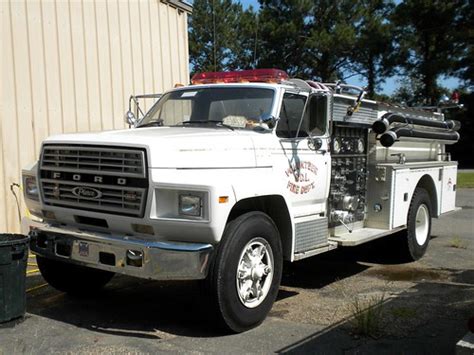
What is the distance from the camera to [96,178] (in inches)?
187

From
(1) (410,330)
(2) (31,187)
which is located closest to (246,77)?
(2) (31,187)

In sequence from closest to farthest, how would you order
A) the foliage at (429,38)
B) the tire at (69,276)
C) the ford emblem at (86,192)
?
the ford emblem at (86,192)
the tire at (69,276)
the foliage at (429,38)

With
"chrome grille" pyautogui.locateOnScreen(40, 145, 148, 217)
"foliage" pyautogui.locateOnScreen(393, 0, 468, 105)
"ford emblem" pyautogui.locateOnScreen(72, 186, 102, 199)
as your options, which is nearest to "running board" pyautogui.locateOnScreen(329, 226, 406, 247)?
"chrome grille" pyautogui.locateOnScreen(40, 145, 148, 217)

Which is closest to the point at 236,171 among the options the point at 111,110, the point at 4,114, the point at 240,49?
the point at 4,114

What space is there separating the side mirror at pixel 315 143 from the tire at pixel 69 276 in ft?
8.50

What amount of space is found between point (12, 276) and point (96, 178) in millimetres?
1130

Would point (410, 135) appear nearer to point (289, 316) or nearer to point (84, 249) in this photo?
point (289, 316)

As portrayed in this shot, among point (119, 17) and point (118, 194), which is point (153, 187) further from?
point (119, 17)

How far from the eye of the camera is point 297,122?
18.8ft

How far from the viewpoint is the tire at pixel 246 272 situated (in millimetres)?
4523

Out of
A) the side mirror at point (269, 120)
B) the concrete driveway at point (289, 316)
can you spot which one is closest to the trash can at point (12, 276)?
the concrete driveway at point (289, 316)

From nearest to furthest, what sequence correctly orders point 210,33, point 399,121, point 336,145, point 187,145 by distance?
point 187,145 → point 336,145 → point 399,121 → point 210,33

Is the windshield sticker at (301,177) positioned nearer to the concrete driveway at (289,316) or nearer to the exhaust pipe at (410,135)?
the concrete driveway at (289,316)

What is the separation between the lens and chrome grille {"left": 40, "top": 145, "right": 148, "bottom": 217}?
4.50 meters
